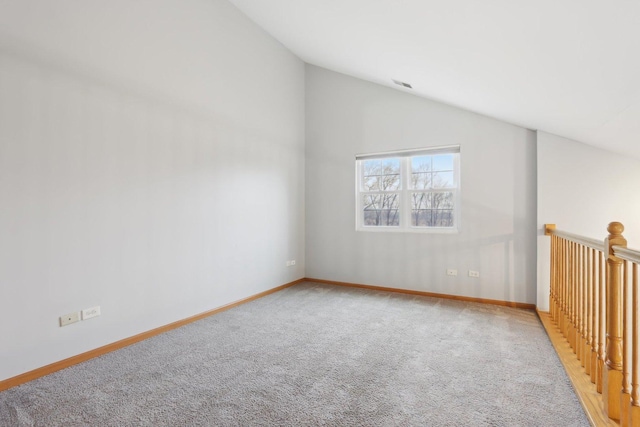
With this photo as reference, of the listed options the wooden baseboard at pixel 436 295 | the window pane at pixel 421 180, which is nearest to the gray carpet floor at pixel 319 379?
the wooden baseboard at pixel 436 295

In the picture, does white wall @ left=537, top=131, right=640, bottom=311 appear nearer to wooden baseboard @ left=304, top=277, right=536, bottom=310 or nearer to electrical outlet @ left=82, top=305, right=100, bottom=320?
wooden baseboard @ left=304, top=277, right=536, bottom=310

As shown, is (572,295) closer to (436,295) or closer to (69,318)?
(436,295)

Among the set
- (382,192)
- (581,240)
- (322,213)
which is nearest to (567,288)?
(581,240)

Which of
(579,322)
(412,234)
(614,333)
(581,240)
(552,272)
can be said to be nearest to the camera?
(614,333)

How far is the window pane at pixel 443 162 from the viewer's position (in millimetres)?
4301

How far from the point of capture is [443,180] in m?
4.36

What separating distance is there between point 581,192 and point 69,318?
4.96 m

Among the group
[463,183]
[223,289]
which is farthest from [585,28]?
[223,289]

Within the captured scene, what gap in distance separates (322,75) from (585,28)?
3.98 meters

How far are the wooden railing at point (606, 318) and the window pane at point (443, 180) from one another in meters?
1.43

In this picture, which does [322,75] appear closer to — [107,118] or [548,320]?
[107,118]

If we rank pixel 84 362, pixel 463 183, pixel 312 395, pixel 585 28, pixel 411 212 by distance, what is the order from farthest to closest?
pixel 411 212 < pixel 463 183 < pixel 84 362 < pixel 312 395 < pixel 585 28

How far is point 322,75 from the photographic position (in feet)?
16.8

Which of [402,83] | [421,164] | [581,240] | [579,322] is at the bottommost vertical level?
[579,322]
